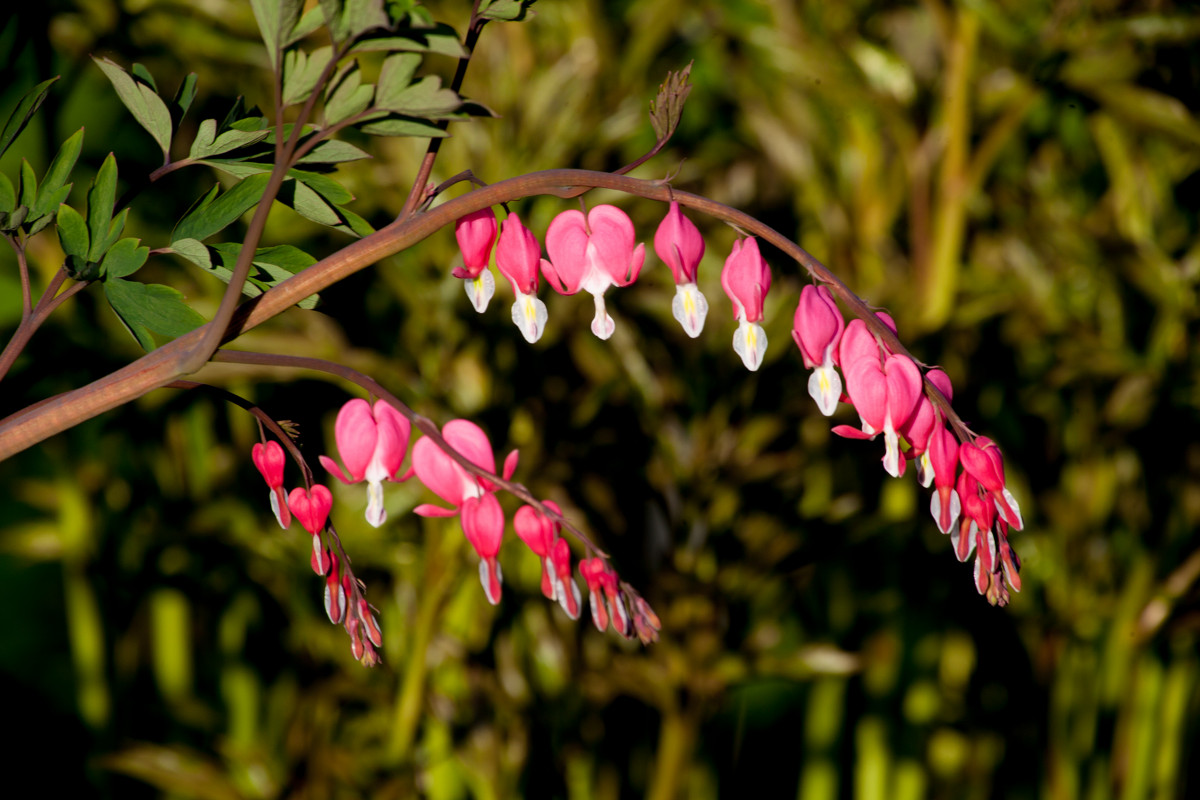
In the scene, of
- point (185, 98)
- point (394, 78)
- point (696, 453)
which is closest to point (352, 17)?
point (394, 78)

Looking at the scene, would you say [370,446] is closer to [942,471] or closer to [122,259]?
[122,259]

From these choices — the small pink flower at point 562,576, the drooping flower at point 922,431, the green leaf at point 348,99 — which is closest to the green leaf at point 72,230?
the green leaf at point 348,99

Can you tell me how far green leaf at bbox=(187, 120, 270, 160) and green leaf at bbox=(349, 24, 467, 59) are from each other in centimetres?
8

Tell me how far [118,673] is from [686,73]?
1090mm

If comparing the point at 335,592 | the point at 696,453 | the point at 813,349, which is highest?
the point at 813,349

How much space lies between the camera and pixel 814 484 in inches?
44.5

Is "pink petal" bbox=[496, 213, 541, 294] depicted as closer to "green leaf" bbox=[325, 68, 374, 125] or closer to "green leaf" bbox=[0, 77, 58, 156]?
"green leaf" bbox=[325, 68, 374, 125]

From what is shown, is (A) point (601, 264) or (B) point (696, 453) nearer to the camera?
(A) point (601, 264)

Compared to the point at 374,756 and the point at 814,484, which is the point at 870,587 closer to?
the point at 814,484

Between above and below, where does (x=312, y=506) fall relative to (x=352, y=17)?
below

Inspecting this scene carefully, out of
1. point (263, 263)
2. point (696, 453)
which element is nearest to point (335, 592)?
point (263, 263)

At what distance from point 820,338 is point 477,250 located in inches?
5.3

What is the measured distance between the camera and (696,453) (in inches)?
37.0

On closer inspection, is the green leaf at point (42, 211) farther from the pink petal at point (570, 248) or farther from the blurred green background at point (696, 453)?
the blurred green background at point (696, 453)
